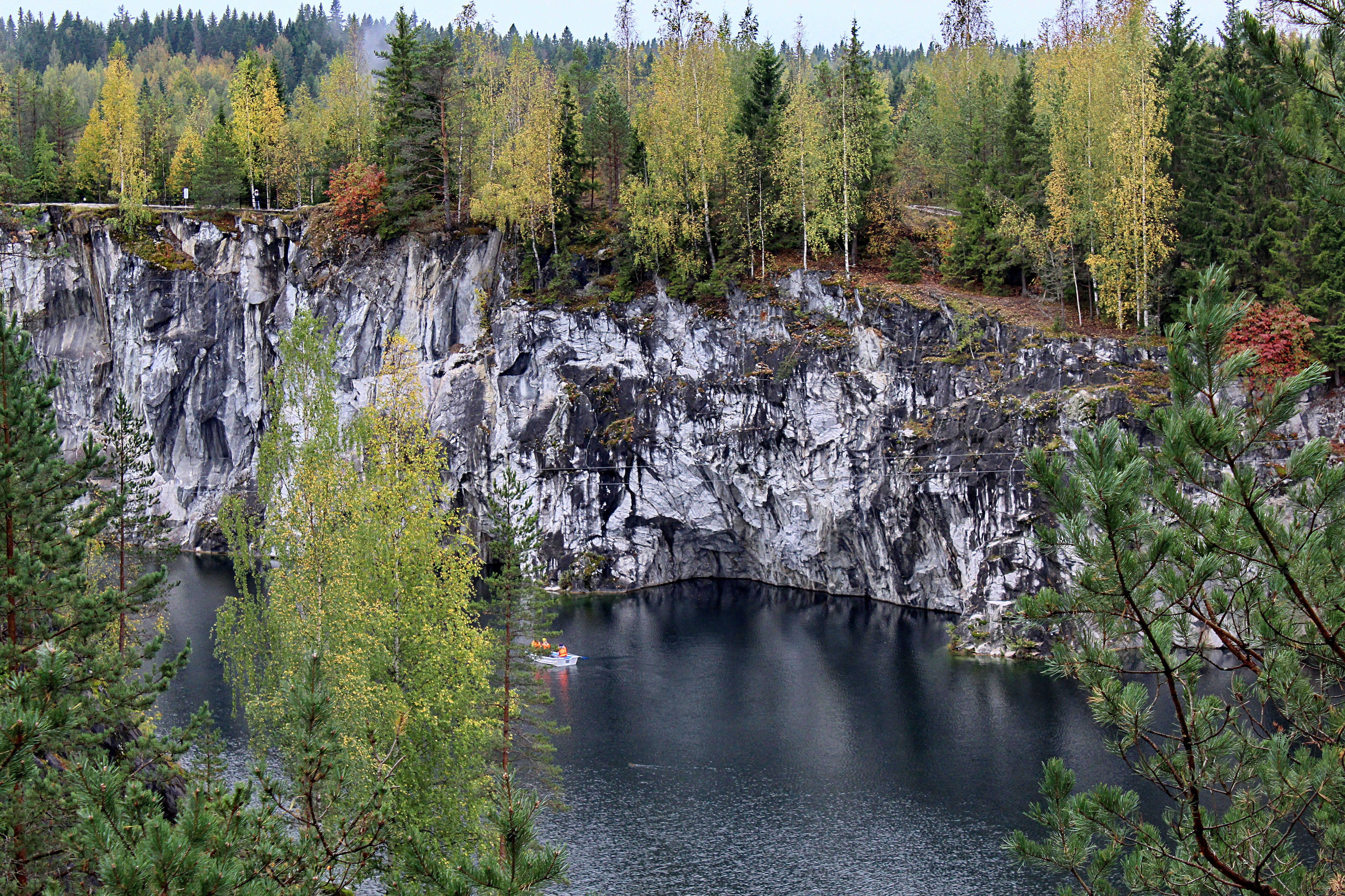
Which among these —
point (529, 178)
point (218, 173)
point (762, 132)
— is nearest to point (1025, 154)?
point (762, 132)

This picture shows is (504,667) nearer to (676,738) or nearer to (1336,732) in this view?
(676,738)

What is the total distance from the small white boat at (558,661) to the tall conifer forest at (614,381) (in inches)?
123

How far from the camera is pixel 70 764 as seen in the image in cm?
830

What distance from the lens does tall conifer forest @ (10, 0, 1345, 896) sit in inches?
267

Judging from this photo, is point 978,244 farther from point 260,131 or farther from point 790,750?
point 260,131

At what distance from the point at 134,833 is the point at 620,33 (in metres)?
70.3

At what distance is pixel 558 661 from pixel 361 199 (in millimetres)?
29829

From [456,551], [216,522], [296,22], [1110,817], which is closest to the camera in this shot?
[1110,817]

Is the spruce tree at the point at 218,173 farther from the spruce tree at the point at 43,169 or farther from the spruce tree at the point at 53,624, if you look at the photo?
the spruce tree at the point at 53,624

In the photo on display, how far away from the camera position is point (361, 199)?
53.0 meters

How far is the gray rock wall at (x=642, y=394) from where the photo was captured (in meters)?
38.6

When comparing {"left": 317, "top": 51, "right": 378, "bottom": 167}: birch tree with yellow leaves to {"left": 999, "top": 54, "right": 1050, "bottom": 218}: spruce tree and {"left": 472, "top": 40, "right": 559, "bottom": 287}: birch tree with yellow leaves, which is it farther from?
{"left": 999, "top": 54, "right": 1050, "bottom": 218}: spruce tree

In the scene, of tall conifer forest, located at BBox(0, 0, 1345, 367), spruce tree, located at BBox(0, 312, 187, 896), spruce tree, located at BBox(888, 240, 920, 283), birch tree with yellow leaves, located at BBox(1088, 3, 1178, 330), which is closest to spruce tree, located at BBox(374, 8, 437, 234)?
tall conifer forest, located at BBox(0, 0, 1345, 367)

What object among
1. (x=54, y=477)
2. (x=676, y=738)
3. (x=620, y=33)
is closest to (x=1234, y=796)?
(x=54, y=477)
